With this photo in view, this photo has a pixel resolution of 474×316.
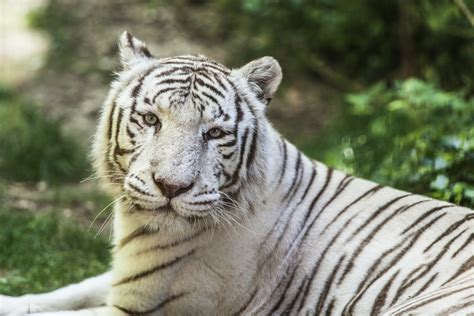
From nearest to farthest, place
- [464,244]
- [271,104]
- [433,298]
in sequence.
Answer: [433,298], [464,244], [271,104]

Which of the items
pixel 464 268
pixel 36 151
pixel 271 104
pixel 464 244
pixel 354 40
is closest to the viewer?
pixel 464 268

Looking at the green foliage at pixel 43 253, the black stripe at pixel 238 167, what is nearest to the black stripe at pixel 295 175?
the black stripe at pixel 238 167

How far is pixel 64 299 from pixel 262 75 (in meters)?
1.45

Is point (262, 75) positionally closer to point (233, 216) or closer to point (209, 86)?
point (209, 86)

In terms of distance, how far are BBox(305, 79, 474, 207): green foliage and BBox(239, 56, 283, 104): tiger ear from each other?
49.2 inches

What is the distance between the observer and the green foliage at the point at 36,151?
21.2 feet

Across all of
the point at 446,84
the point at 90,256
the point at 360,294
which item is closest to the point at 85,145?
the point at 90,256

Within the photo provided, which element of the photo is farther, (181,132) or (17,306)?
(17,306)

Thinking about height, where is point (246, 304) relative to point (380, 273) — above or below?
below

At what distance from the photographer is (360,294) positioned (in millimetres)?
3559

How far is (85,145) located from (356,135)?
2.25 m

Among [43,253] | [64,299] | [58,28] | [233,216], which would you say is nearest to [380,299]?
[233,216]

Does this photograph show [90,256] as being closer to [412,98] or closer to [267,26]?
[412,98]

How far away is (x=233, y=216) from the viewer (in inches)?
148
